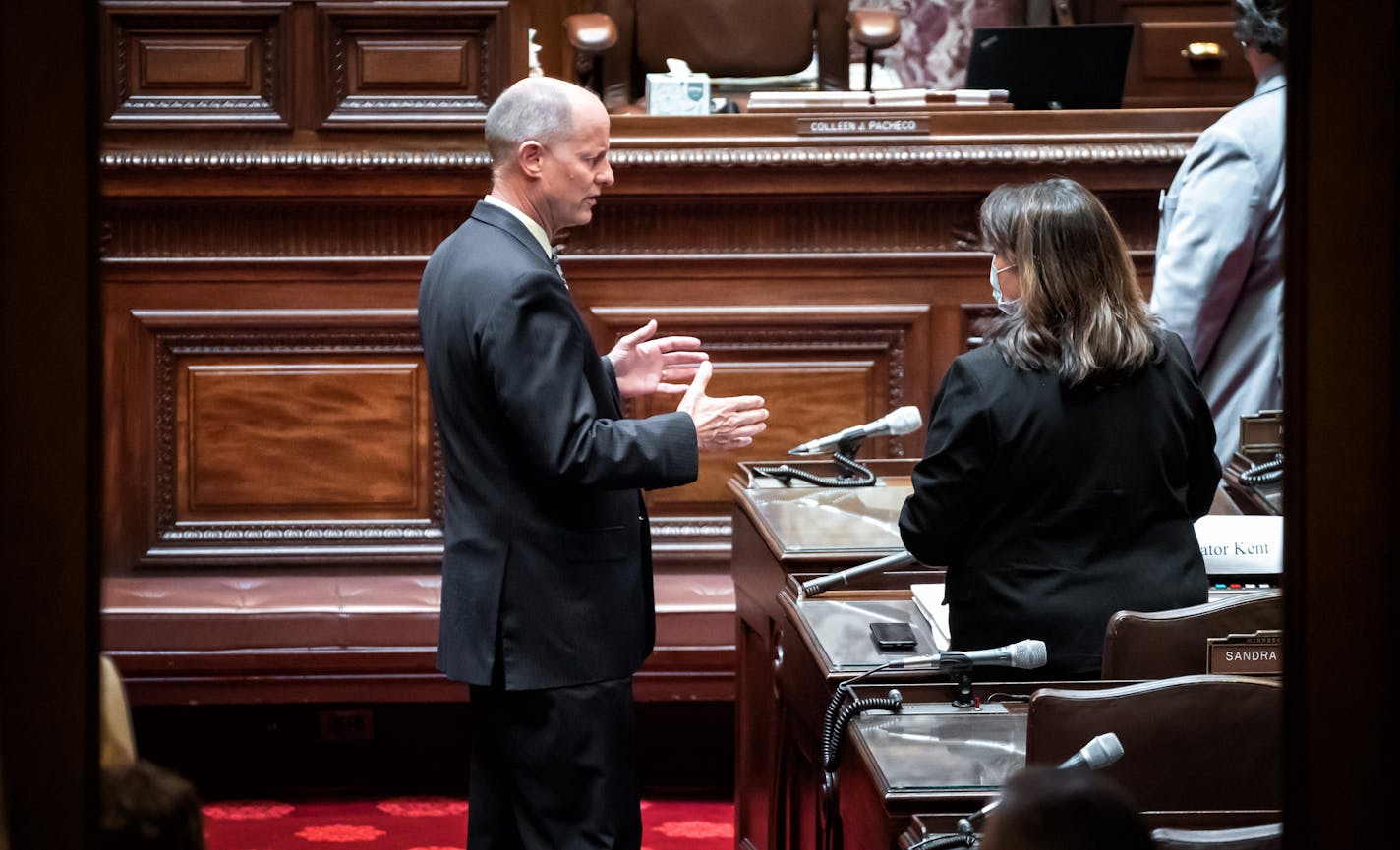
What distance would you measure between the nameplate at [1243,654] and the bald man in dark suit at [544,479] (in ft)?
2.54

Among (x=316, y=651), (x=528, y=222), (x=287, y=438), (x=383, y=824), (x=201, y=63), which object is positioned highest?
(x=201, y=63)

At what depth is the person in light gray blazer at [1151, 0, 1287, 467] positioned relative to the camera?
137 inches

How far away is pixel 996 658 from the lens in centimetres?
211

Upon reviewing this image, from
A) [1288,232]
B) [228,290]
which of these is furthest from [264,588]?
[1288,232]

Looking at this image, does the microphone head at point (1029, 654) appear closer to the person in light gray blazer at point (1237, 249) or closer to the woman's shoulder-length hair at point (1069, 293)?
the woman's shoulder-length hair at point (1069, 293)

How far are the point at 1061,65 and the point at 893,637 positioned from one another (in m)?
3.00

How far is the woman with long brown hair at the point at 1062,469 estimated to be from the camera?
2262 mm

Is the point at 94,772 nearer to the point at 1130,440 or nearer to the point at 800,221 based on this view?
the point at 1130,440

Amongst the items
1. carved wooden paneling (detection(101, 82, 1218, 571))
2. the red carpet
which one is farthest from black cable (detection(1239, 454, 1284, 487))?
carved wooden paneling (detection(101, 82, 1218, 571))

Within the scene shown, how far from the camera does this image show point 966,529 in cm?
231

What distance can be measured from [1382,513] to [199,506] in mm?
3966

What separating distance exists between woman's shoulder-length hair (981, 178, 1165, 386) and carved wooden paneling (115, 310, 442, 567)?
247 centimetres

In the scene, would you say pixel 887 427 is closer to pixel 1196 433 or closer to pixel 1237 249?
pixel 1196 433

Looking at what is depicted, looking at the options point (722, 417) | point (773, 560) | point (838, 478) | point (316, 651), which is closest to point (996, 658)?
point (722, 417)
